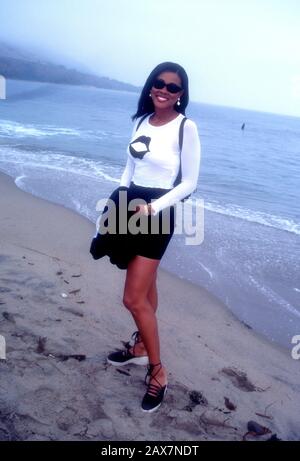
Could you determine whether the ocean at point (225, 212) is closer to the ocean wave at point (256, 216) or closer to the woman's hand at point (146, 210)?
the ocean wave at point (256, 216)

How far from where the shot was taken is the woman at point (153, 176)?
2.35 m

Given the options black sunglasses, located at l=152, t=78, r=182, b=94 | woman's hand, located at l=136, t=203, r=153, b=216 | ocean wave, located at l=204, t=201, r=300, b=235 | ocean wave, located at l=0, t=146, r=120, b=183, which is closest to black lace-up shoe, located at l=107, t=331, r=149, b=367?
woman's hand, located at l=136, t=203, r=153, b=216

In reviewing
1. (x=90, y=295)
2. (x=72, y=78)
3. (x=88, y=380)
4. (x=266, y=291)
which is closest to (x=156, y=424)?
(x=88, y=380)

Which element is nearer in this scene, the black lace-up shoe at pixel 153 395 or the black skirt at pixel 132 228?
the black skirt at pixel 132 228

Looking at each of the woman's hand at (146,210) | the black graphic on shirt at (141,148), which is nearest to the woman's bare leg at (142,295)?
the woman's hand at (146,210)

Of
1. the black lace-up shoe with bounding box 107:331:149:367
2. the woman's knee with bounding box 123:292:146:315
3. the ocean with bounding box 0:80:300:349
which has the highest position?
the woman's knee with bounding box 123:292:146:315

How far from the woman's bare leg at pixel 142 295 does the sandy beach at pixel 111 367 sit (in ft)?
1.68

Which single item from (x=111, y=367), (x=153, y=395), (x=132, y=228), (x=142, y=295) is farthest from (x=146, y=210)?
(x=111, y=367)

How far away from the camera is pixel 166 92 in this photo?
2.40 metres

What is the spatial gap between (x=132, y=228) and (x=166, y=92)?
934mm

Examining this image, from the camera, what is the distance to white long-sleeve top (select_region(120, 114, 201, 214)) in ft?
7.66

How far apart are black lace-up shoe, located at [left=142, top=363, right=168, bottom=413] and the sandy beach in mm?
59

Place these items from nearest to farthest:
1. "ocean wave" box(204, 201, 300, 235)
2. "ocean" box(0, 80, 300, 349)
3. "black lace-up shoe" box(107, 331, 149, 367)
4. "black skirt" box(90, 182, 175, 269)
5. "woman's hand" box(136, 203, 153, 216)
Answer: "woman's hand" box(136, 203, 153, 216), "black skirt" box(90, 182, 175, 269), "black lace-up shoe" box(107, 331, 149, 367), "ocean" box(0, 80, 300, 349), "ocean wave" box(204, 201, 300, 235)

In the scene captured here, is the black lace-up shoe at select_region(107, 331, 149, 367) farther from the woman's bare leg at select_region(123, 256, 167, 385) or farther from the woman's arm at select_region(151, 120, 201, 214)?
the woman's arm at select_region(151, 120, 201, 214)
